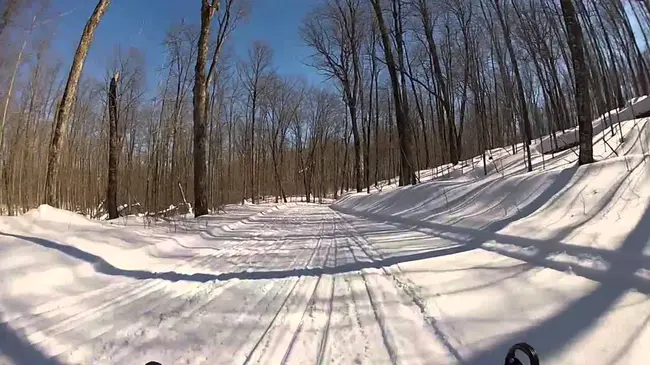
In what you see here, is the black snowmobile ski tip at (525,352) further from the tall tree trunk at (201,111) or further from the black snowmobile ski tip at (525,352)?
the tall tree trunk at (201,111)

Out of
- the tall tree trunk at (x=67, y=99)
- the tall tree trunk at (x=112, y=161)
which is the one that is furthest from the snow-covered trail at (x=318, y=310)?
the tall tree trunk at (x=112, y=161)

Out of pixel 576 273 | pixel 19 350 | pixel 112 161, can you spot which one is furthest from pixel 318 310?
pixel 112 161

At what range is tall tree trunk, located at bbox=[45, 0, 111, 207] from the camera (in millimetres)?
9594

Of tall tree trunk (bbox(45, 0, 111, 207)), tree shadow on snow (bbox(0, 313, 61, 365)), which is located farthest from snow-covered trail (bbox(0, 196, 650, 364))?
tall tree trunk (bbox(45, 0, 111, 207))

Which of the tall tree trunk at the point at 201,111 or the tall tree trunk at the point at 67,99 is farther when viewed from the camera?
the tall tree trunk at the point at 201,111

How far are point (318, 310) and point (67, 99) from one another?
9477mm

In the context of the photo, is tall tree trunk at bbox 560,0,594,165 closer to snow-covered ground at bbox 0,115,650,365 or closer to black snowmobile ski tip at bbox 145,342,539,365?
snow-covered ground at bbox 0,115,650,365

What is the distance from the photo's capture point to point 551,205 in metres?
6.53

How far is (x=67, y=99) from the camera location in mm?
9750

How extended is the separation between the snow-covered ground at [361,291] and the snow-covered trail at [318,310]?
16 millimetres

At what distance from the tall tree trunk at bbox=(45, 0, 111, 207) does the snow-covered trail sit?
450 centimetres

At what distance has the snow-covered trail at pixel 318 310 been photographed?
2.77 metres

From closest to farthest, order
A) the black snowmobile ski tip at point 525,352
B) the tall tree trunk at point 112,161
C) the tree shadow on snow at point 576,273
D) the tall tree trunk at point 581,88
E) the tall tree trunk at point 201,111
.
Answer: the black snowmobile ski tip at point 525,352 → the tree shadow on snow at point 576,273 → the tall tree trunk at point 581,88 → the tall tree trunk at point 201,111 → the tall tree trunk at point 112,161

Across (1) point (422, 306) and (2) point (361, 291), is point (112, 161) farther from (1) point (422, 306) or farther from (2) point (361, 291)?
(1) point (422, 306)
